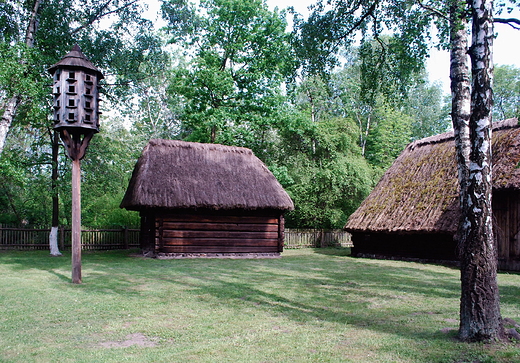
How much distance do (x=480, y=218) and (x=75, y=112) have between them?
925cm


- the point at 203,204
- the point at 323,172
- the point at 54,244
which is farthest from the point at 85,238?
the point at 323,172

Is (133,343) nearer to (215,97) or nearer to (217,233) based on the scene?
(217,233)

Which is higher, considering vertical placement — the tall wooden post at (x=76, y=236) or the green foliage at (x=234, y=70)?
the green foliage at (x=234, y=70)

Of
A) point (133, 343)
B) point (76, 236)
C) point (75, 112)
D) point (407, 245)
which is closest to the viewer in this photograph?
point (133, 343)

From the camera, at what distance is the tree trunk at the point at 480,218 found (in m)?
5.64

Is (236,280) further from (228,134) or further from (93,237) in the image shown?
(228,134)

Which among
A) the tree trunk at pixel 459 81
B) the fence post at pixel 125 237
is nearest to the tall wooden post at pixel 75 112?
the tree trunk at pixel 459 81

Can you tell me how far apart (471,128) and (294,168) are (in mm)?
23885

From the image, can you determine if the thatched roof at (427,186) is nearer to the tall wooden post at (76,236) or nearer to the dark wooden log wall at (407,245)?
Result: the dark wooden log wall at (407,245)

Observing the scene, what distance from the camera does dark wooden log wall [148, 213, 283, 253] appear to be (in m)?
18.4

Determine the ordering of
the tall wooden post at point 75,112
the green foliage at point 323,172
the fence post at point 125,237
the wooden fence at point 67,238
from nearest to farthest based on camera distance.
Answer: the tall wooden post at point 75,112 → the wooden fence at point 67,238 → the fence post at point 125,237 → the green foliage at point 323,172

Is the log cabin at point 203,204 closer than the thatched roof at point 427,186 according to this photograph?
No

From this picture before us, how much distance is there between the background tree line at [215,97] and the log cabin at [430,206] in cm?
387

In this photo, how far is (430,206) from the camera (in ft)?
57.3
